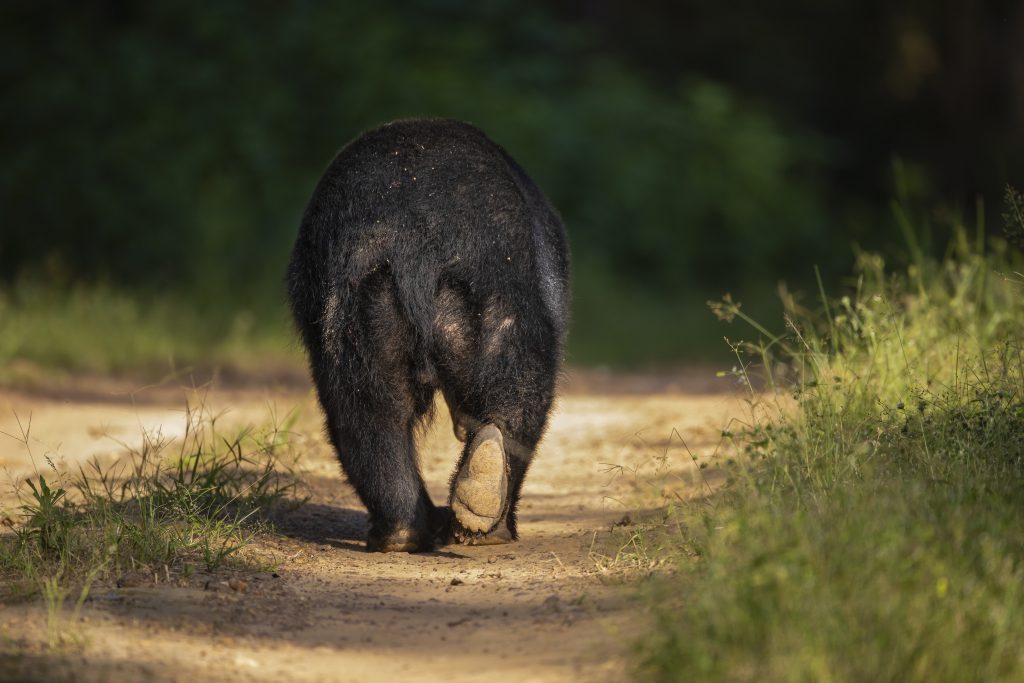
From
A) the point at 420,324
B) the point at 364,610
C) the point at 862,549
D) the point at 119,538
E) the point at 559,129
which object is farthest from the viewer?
the point at 559,129

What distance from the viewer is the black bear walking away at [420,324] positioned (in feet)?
14.7

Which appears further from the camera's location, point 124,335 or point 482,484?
point 124,335

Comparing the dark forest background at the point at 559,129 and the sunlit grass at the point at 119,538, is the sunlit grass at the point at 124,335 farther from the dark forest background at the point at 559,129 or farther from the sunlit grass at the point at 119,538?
the sunlit grass at the point at 119,538

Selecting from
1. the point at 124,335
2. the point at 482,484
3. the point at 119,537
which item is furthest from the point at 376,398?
the point at 124,335

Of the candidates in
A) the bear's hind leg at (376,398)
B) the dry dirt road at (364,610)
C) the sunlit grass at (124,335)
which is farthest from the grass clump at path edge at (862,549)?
the sunlit grass at (124,335)

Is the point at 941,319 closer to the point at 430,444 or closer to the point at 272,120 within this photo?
the point at 430,444

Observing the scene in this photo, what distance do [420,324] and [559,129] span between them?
13470 mm

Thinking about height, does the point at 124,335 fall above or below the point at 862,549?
above

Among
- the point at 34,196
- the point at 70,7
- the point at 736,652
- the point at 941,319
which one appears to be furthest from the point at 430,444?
the point at 70,7

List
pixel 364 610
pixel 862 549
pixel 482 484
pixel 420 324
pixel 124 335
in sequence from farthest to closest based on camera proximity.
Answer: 1. pixel 124 335
2. pixel 420 324
3. pixel 482 484
4. pixel 364 610
5. pixel 862 549

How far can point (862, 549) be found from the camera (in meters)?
3.18

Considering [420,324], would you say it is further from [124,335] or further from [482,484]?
[124,335]

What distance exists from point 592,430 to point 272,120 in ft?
30.3

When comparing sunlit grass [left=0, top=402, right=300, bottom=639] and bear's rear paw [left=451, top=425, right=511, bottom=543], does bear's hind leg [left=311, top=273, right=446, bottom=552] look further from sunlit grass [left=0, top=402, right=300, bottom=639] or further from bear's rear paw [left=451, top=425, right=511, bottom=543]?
sunlit grass [left=0, top=402, right=300, bottom=639]
